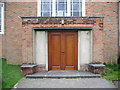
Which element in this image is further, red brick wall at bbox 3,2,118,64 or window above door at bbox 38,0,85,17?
red brick wall at bbox 3,2,118,64

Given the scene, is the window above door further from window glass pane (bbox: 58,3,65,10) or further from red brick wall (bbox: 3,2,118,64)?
red brick wall (bbox: 3,2,118,64)

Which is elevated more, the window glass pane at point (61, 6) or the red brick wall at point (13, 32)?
the window glass pane at point (61, 6)

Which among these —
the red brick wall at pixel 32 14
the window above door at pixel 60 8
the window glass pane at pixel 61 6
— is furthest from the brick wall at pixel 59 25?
the red brick wall at pixel 32 14

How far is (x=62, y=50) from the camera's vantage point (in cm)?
924

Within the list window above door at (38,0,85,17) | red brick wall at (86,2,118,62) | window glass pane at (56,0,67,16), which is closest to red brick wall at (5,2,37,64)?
window above door at (38,0,85,17)

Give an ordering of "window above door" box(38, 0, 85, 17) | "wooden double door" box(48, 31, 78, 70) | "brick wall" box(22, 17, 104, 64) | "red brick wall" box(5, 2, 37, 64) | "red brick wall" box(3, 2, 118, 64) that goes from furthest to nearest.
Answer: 1. "red brick wall" box(5, 2, 37, 64)
2. "red brick wall" box(3, 2, 118, 64)
3. "window above door" box(38, 0, 85, 17)
4. "wooden double door" box(48, 31, 78, 70)
5. "brick wall" box(22, 17, 104, 64)

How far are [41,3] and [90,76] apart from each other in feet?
19.6

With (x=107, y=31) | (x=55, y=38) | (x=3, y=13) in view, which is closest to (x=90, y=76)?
Result: (x=55, y=38)

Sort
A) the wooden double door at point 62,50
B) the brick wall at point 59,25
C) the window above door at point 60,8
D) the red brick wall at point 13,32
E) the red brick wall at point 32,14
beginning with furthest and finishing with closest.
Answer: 1. the red brick wall at point 13,32
2. the red brick wall at point 32,14
3. the window above door at point 60,8
4. the wooden double door at point 62,50
5. the brick wall at point 59,25

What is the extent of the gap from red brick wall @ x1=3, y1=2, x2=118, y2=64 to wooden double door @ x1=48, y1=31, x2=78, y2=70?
2.48 metres

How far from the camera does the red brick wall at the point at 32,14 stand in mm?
10812

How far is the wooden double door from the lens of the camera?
9.21 m

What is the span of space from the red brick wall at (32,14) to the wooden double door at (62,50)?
2478mm

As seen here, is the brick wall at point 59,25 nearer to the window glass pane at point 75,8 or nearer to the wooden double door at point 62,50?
the wooden double door at point 62,50
